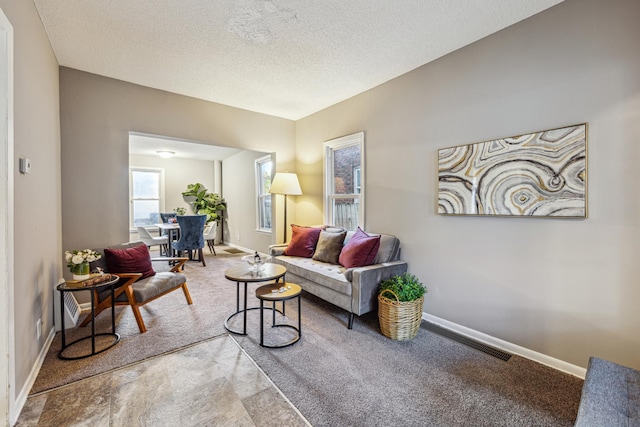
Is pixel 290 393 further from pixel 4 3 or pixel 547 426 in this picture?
pixel 4 3

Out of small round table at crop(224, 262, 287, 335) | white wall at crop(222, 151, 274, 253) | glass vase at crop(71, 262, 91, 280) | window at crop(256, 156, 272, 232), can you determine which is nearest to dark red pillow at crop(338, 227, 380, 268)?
small round table at crop(224, 262, 287, 335)

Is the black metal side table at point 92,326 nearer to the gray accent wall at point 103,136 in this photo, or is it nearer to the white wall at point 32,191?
the white wall at point 32,191

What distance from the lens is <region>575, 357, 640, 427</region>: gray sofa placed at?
1.14 meters

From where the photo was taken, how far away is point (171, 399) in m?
1.77

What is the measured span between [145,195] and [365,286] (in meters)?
7.28

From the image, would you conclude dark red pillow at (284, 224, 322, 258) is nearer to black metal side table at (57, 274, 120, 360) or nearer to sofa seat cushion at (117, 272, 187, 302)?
sofa seat cushion at (117, 272, 187, 302)

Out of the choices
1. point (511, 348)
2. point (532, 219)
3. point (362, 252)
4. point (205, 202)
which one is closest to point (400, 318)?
point (362, 252)

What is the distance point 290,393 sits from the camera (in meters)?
1.82

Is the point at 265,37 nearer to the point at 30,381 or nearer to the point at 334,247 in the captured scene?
the point at 334,247

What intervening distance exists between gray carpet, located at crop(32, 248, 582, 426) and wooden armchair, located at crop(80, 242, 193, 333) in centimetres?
28

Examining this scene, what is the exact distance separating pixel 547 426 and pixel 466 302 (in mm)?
1151

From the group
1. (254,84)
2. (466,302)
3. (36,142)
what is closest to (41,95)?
(36,142)

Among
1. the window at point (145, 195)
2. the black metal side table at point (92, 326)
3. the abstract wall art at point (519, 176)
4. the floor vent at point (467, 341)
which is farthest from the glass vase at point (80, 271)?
the window at point (145, 195)

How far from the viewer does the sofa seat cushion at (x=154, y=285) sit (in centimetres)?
268
